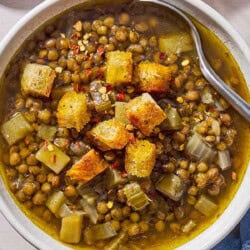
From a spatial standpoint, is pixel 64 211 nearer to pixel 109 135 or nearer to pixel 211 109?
pixel 109 135

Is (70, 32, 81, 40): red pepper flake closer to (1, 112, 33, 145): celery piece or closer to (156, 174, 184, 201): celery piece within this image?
(1, 112, 33, 145): celery piece

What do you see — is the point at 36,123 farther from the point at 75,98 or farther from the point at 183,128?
the point at 183,128

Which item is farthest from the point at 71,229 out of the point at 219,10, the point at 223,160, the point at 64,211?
the point at 219,10

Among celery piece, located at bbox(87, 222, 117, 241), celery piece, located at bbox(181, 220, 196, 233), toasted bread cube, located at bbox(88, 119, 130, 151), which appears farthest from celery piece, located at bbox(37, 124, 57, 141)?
celery piece, located at bbox(181, 220, 196, 233)

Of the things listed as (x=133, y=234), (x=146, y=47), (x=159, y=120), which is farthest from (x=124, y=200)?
(x=146, y=47)

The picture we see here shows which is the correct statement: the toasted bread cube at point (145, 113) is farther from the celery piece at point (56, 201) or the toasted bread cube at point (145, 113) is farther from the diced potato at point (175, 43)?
the celery piece at point (56, 201)
